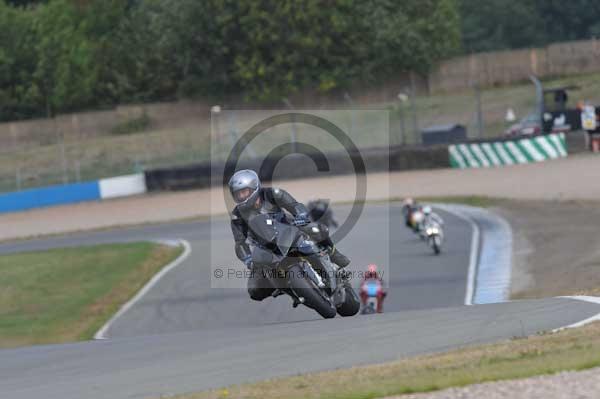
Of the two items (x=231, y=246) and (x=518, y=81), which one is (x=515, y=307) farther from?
(x=518, y=81)

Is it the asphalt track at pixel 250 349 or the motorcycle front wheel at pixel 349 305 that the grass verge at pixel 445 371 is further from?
the motorcycle front wheel at pixel 349 305

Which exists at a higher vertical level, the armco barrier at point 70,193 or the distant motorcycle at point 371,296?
the distant motorcycle at point 371,296

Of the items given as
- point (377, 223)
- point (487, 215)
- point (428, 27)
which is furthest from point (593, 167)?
point (428, 27)

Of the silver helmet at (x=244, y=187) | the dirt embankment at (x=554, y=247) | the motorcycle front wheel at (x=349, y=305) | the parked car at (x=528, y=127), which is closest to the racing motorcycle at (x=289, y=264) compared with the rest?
the silver helmet at (x=244, y=187)

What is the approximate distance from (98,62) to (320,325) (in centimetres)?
5509

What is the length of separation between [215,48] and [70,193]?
24.5 metres

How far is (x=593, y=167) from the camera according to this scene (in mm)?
28750

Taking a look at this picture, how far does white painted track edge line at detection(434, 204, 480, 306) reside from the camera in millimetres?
14973

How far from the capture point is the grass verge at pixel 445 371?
6551mm

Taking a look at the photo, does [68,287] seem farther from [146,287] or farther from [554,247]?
[554,247]

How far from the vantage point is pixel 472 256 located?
18328 millimetres

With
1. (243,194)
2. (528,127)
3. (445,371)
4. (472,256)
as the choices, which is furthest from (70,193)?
(445,371)

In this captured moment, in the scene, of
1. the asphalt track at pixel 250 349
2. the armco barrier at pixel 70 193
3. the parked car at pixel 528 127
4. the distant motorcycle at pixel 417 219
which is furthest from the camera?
the armco barrier at pixel 70 193

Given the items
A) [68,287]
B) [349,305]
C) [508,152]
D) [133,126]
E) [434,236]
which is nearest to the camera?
[349,305]
